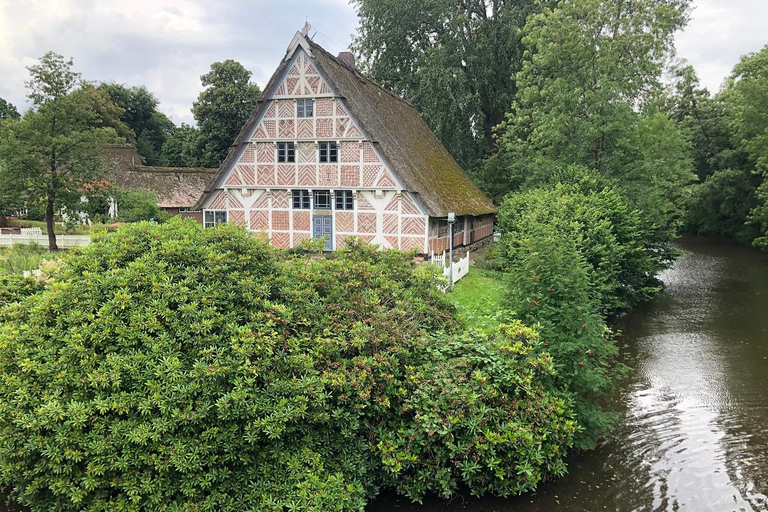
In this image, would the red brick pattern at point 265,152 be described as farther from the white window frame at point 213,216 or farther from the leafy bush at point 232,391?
the leafy bush at point 232,391

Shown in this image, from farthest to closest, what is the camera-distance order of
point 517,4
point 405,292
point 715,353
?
point 517,4, point 715,353, point 405,292

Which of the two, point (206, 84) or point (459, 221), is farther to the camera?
point (206, 84)

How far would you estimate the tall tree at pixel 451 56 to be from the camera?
3025 cm

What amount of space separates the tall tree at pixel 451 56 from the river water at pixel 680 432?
16842mm

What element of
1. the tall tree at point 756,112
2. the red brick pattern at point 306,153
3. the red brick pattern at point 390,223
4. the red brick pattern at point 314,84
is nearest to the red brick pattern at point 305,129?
the red brick pattern at point 306,153

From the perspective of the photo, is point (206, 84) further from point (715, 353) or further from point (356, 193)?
point (715, 353)

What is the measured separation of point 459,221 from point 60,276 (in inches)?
729

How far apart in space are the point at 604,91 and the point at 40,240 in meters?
27.6

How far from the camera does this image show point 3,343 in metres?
6.54

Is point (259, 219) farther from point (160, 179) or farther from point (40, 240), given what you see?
point (160, 179)

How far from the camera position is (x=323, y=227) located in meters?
21.9

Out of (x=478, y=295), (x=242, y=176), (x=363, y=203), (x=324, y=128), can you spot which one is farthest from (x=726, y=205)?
(x=242, y=176)

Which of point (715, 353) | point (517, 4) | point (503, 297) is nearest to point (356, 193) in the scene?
point (503, 297)

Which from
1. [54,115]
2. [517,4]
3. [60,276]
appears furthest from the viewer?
[517,4]
